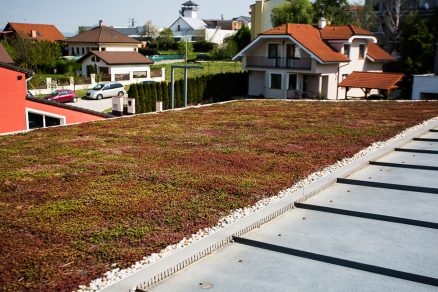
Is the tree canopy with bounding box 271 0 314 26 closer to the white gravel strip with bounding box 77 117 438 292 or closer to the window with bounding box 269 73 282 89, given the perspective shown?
the window with bounding box 269 73 282 89

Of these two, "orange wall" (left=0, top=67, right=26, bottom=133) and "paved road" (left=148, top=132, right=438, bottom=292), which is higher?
"orange wall" (left=0, top=67, right=26, bottom=133)

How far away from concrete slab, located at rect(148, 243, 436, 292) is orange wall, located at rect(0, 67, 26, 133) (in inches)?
768

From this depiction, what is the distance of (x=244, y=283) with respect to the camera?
22.0 ft

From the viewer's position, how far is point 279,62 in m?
42.2

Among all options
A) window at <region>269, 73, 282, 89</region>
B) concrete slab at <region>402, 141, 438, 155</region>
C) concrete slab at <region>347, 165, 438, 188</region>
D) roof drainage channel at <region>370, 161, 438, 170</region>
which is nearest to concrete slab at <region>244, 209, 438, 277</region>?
concrete slab at <region>347, 165, 438, 188</region>

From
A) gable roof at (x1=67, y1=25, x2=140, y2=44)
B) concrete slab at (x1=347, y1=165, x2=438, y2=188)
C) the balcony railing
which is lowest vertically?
concrete slab at (x1=347, y1=165, x2=438, y2=188)

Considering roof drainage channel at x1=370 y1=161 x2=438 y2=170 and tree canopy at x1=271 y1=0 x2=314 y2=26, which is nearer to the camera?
roof drainage channel at x1=370 y1=161 x2=438 y2=170

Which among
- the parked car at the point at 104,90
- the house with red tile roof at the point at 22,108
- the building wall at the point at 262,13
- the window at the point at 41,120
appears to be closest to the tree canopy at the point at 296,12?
the building wall at the point at 262,13

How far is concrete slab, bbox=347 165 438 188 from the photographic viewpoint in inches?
462

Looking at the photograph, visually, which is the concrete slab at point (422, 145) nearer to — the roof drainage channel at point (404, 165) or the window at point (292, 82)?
the roof drainage channel at point (404, 165)

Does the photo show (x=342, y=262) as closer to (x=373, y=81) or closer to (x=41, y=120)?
(x=41, y=120)

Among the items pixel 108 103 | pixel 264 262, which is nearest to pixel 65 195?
pixel 264 262

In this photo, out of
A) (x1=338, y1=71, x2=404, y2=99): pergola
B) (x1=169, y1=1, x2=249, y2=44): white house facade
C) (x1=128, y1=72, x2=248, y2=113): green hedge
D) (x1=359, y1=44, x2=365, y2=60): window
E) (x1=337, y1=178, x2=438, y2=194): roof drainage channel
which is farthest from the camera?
(x1=169, y1=1, x2=249, y2=44): white house facade

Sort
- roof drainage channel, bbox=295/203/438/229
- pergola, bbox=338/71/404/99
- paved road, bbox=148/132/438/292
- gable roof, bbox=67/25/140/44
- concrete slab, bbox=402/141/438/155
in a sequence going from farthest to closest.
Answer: gable roof, bbox=67/25/140/44 → pergola, bbox=338/71/404/99 → concrete slab, bbox=402/141/438/155 → roof drainage channel, bbox=295/203/438/229 → paved road, bbox=148/132/438/292
